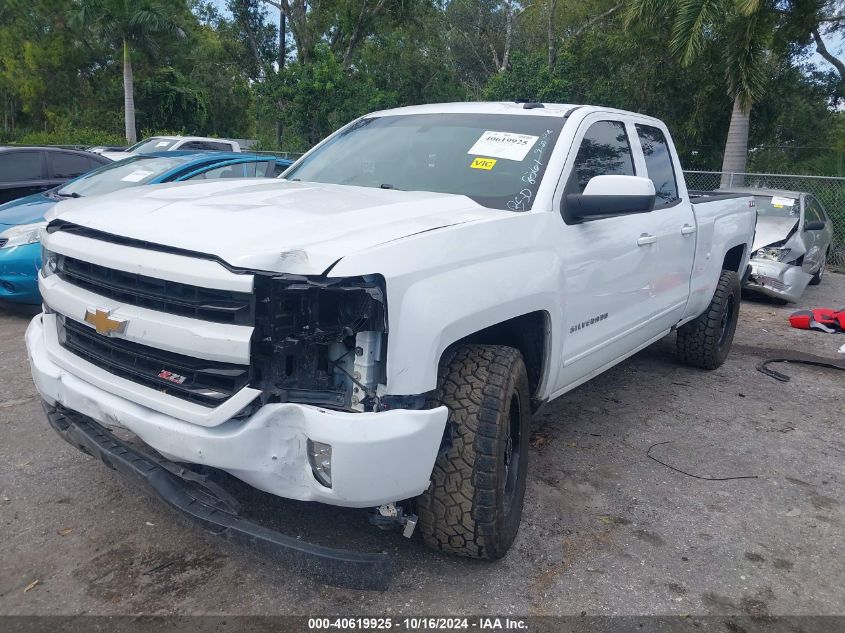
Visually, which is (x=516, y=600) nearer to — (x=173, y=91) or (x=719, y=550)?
(x=719, y=550)

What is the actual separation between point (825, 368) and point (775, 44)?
37.9 feet

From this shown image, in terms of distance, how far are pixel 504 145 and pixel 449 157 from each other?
293 mm

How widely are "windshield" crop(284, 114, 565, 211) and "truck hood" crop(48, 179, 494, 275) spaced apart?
239 mm

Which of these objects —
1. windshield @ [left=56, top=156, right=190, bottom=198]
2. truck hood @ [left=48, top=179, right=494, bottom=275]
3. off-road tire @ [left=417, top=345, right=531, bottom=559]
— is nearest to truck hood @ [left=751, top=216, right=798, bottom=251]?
windshield @ [left=56, top=156, right=190, bottom=198]

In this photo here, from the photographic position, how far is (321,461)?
2.48 meters

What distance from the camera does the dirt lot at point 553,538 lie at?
284 centimetres

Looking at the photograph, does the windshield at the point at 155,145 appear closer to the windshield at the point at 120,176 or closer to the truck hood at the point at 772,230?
the windshield at the point at 120,176

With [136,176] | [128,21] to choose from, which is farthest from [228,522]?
[128,21]

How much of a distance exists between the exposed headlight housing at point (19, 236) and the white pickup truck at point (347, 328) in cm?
372

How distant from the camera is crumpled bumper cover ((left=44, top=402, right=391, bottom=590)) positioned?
8.13 feet

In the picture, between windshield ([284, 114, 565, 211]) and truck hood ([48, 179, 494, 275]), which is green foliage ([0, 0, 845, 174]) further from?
truck hood ([48, 179, 494, 275])

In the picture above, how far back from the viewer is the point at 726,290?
19.8ft

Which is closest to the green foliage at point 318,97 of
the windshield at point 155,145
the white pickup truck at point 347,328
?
the windshield at point 155,145

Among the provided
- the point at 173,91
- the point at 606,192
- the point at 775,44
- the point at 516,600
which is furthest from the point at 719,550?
the point at 173,91
